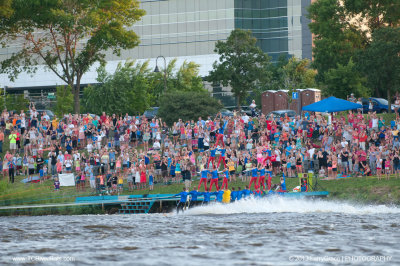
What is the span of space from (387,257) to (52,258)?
9794mm

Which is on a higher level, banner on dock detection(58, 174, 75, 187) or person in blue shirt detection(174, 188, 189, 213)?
A: banner on dock detection(58, 174, 75, 187)

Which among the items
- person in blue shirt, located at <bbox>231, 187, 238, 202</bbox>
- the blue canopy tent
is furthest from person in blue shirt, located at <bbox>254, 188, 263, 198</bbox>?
the blue canopy tent

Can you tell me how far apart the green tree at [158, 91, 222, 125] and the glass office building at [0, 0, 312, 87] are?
34.8 metres

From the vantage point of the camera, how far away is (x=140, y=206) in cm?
3177

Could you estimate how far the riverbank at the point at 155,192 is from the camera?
2925 centimetres

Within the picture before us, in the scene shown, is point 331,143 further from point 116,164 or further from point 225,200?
point 116,164

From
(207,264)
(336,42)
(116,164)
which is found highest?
(336,42)

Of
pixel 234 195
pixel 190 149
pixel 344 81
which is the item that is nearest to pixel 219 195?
pixel 234 195

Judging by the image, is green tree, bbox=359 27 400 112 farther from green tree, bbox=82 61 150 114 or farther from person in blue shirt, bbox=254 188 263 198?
green tree, bbox=82 61 150 114

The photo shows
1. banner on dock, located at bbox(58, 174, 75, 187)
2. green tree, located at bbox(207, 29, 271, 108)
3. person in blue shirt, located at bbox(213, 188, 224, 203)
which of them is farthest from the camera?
green tree, located at bbox(207, 29, 271, 108)

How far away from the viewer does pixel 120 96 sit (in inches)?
2707

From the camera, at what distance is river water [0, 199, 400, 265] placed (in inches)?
773

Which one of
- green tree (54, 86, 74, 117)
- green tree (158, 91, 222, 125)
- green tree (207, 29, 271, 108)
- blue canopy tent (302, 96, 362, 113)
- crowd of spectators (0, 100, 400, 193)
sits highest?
green tree (207, 29, 271, 108)

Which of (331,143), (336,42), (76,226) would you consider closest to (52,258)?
(76,226)
